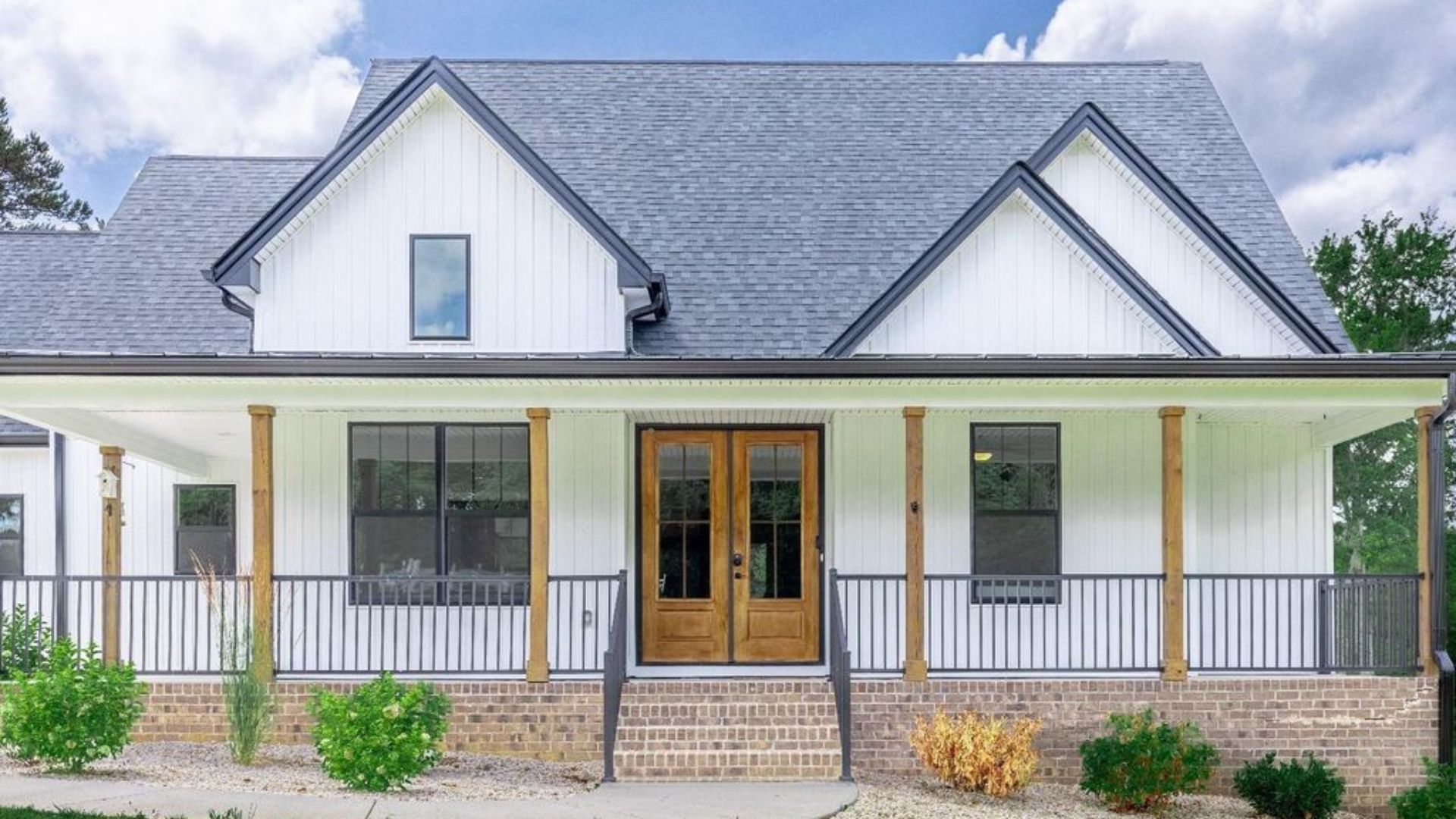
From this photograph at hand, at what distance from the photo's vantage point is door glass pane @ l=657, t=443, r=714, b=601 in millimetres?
12062

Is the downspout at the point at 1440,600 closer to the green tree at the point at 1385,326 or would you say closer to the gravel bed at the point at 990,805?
the gravel bed at the point at 990,805

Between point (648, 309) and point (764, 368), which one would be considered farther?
point (648, 309)

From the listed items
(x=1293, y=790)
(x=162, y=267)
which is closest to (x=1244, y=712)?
(x=1293, y=790)

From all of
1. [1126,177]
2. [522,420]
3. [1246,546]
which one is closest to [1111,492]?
[1246,546]

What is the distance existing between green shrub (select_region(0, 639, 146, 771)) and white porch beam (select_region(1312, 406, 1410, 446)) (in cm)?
1041

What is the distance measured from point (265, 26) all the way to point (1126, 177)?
102 ft

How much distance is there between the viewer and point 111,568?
33.7 feet

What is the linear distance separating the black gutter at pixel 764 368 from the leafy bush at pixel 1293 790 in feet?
10.3

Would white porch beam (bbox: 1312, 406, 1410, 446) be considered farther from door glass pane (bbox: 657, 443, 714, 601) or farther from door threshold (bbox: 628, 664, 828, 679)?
door glass pane (bbox: 657, 443, 714, 601)

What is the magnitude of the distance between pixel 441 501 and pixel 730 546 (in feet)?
9.33

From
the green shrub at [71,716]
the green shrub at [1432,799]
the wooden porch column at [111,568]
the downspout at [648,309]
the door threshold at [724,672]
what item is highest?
the downspout at [648,309]

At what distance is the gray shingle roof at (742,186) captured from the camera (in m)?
12.7

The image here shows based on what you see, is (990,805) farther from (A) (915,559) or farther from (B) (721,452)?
(B) (721,452)

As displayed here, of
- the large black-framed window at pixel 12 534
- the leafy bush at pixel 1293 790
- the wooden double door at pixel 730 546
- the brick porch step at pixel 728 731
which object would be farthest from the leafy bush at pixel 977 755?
the large black-framed window at pixel 12 534
